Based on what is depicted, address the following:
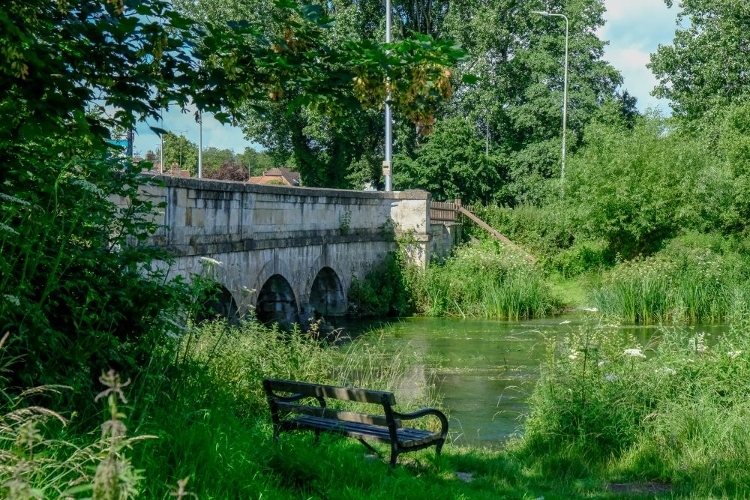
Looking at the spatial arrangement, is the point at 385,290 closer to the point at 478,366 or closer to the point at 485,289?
the point at 485,289

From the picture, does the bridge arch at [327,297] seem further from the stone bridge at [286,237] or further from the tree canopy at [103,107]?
the tree canopy at [103,107]

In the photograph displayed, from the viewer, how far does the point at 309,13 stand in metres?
5.27

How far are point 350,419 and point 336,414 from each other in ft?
0.45

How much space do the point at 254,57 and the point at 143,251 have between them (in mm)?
1382

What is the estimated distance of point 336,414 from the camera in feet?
21.9

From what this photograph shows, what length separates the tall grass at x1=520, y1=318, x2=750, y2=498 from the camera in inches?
287

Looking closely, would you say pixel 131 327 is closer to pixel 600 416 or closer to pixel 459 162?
pixel 600 416

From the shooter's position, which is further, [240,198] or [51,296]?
[240,198]

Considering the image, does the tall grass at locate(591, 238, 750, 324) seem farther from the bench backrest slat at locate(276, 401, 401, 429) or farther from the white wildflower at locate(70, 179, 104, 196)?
the white wildflower at locate(70, 179, 104, 196)

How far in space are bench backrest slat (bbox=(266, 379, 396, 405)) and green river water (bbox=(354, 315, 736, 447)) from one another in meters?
2.82

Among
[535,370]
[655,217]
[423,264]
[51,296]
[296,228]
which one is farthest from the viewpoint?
[655,217]

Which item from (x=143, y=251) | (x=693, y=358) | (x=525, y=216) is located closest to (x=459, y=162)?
(x=525, y=216)

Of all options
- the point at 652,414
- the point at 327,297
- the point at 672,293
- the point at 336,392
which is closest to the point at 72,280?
the point at 336,392

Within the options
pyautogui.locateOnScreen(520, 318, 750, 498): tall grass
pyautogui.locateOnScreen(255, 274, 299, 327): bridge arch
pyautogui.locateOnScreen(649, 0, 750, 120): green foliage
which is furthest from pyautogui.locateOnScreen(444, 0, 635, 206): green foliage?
pyautogui.locateOnScreen(520, 318, 750, 498): tall grass
